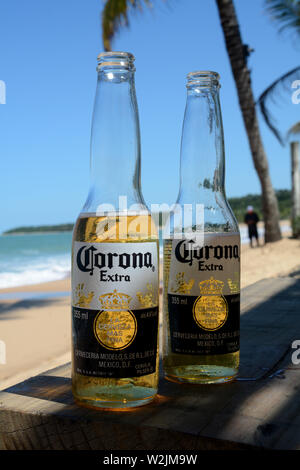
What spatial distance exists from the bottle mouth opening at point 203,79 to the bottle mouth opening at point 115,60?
18 centimetres

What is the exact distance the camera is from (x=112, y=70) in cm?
92

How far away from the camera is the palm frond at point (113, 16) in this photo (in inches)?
423

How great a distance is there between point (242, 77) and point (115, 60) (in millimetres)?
9493

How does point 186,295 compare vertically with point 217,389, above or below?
above

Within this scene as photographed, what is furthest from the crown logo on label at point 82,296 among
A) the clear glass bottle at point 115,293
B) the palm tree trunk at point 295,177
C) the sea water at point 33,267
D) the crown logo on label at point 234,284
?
the palm tree trunk at point 295,177

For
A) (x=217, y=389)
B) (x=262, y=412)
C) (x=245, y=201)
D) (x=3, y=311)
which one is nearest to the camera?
(x=262, y=412)

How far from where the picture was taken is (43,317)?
6.88 metres

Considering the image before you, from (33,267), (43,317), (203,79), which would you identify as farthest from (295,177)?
(203,79)

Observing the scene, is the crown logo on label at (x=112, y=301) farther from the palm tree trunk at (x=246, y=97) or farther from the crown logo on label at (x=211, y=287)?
the palm tree trunk at (x=246, y=97)

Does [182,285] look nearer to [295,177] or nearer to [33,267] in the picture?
[295,177]

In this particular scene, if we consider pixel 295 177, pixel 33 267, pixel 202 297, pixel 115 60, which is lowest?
pixel 33 267

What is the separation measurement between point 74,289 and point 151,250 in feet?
0.52
